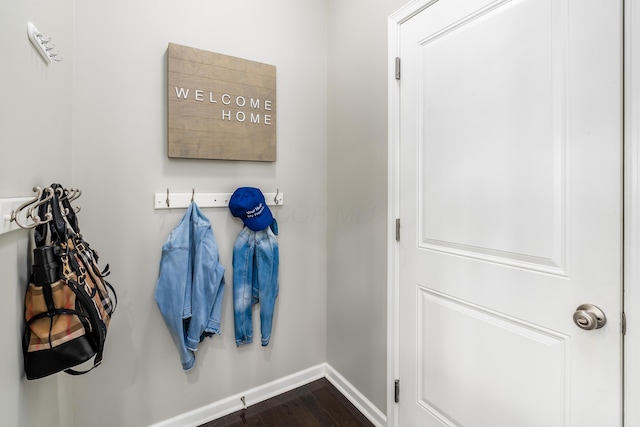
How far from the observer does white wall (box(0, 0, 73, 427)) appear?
708mm

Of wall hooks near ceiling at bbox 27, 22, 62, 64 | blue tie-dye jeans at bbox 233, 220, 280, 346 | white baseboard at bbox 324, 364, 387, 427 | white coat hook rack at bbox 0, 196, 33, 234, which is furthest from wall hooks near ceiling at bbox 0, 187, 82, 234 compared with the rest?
white baseboard at bbox 324, 364, 387, 427

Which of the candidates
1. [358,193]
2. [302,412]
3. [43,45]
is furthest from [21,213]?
[302,412]

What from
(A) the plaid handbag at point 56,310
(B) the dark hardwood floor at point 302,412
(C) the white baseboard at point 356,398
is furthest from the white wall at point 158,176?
(A) the plaid handbag at point 56,310

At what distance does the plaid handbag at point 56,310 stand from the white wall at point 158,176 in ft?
1.94

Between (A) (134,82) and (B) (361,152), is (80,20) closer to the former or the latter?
(A) (134,82)

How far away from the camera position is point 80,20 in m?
1.34

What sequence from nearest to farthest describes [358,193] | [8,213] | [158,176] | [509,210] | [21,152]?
[8,213] → [21,152] → [509,210] → [158,176] → [358,193]

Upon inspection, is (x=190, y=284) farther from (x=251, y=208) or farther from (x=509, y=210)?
(x=509, y=210)

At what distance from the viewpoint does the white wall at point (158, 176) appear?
1.40 metres

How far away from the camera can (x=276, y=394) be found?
190cm

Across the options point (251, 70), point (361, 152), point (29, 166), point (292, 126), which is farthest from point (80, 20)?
point (361, 152)

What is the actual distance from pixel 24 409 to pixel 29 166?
704 millimetres

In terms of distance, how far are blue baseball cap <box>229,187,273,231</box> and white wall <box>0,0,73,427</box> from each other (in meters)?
0.77

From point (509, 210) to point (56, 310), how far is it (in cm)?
147
